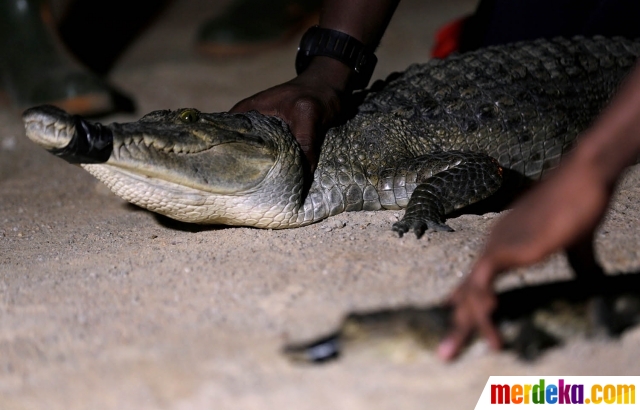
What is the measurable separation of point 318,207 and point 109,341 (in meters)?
1.33

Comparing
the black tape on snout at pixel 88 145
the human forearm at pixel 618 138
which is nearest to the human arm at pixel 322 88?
the black tape on snout at pixel 88 145

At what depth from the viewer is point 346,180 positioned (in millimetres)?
3211

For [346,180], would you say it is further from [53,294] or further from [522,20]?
[522,20]

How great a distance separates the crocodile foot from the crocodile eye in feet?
3.35

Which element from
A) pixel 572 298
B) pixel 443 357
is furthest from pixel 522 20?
pixel 443 357

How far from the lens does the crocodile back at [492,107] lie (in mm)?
3410

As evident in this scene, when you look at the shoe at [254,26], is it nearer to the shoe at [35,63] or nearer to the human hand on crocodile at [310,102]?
the shoe at [35,63]

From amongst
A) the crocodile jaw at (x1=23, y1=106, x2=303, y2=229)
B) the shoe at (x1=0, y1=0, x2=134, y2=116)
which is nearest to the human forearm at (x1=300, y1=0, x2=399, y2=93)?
the crocodile jaw at (x1=23, y1=106, x2=303, y2=229)

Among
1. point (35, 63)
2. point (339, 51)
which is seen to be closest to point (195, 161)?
point (339, 51)

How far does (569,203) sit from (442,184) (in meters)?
1.56

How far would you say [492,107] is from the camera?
11.9 ft

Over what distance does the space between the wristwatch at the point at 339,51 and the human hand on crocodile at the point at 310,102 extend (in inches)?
1.9

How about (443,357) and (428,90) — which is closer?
(443,357)

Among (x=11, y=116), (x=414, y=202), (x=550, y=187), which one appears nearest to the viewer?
(x=550, y=187)
